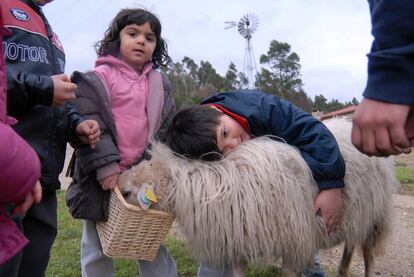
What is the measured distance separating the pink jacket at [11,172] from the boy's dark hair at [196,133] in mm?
934

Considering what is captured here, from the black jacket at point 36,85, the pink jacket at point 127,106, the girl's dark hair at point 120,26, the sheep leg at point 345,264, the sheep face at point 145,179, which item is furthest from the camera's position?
the sheep leg at point 345,264

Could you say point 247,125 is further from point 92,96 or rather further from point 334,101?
point 334,101

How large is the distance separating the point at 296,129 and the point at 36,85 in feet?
4.26

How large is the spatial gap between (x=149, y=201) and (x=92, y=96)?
70cm

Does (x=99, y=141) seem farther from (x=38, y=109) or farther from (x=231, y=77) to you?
(x=231, y=77)

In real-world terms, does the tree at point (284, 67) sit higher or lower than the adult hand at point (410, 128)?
lower

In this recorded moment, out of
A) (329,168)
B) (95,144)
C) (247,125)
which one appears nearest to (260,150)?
(247,125)

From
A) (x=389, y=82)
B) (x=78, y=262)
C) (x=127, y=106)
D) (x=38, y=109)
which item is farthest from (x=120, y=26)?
(x=78, y=262)

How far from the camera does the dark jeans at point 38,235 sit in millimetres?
2053

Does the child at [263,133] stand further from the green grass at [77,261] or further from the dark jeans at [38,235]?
the green grass at [77,261]

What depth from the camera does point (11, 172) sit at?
1.30m

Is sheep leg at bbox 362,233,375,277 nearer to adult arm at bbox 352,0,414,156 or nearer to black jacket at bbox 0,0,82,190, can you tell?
adult arm at bbox 352,0,414,156

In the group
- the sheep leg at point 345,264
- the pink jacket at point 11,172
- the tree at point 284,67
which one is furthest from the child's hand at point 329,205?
the tree at point 284,67

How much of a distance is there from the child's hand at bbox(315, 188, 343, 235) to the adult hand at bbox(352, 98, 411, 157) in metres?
0.98
